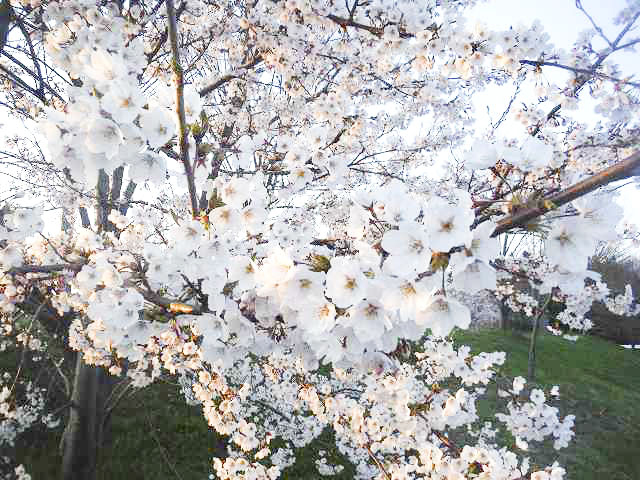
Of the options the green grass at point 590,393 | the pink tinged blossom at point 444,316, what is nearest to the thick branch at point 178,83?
the pink tinged blossom at point 444,316

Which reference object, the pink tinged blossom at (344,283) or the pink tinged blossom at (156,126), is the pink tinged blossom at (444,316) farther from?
the pink tinged blossom at (156,126)

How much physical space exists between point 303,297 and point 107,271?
1.27 meters

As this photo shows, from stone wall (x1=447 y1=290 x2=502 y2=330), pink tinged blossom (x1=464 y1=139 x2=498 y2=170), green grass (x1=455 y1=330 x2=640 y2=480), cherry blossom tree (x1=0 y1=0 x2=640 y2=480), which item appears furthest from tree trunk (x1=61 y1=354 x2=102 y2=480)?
stone wall (x1=447 y1=290 x2=502 y2=330)

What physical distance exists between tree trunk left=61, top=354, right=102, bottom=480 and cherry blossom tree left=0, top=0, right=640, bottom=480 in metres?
0.03

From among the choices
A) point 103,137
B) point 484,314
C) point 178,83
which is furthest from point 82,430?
point 484,314

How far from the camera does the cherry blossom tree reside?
1221 millimetres

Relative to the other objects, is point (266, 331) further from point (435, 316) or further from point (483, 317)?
point (483, 317)

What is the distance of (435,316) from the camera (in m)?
1.29

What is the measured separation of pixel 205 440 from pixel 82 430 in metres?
2.68

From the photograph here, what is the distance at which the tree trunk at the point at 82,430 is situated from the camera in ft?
17.7

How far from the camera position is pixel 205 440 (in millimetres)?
7523

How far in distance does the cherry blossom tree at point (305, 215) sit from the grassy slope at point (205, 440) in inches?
44.6

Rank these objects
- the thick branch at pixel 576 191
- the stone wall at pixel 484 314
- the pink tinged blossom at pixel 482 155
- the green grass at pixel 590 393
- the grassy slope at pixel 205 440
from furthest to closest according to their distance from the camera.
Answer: the stone wall at pixel 484 314 < the green grass at pixel 590 393 < the grassy slope at pixel 205 440 < the pink tinged blossom at pixel 482 155 < the thick branch at pixel 576 191

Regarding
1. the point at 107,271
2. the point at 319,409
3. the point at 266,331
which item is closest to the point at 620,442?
the point at 319,409
